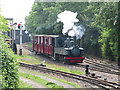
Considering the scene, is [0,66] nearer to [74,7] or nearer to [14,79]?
[14,79]

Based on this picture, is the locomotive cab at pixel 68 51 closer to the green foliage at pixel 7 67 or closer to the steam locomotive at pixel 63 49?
the steam locomotive at pixel 63 49

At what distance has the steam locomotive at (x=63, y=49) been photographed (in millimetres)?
18156

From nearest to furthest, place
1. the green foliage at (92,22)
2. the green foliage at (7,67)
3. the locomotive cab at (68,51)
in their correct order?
the green foliage at (7,67) < the locomotive cab at (68,51) < the green foliage at (92,22)

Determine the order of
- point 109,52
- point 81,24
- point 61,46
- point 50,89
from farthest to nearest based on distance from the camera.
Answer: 1. point 81,24
2. point 109,52
3. point 61,46
4. point 50,89

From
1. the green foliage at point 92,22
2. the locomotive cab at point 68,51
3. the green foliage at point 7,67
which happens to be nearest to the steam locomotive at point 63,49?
the locomotive cab at point 68,51

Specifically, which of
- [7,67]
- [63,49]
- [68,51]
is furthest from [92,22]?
[7,67]

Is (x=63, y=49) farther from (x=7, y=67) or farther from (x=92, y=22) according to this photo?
(x=7, y=67)

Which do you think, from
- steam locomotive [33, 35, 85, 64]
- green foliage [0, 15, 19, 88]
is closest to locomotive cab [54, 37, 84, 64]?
steam locomotive [33, 35, 85, 64]

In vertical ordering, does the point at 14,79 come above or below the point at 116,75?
above

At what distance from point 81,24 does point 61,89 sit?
1975 centimetres

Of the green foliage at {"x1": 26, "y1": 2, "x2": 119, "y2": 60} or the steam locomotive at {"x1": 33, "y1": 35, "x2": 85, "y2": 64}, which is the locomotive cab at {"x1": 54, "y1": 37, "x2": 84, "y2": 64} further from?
the green foliage at {"x1": 26, "y1": 2, "x2": 119, "y2": 60}

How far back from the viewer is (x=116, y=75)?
44.6 feet

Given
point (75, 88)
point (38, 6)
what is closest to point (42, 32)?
point (38, 6)

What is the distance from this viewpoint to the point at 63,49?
60.4 feet
